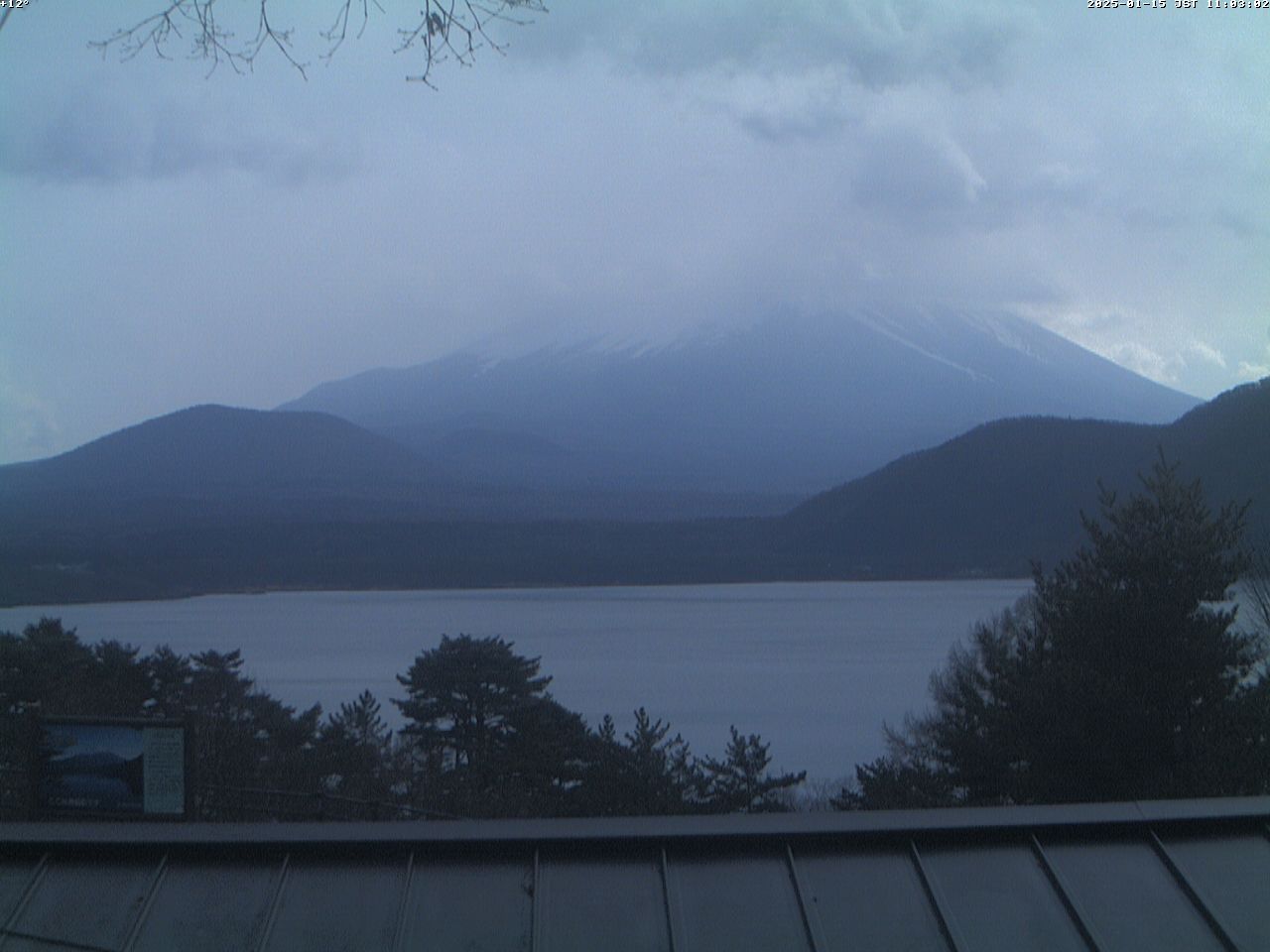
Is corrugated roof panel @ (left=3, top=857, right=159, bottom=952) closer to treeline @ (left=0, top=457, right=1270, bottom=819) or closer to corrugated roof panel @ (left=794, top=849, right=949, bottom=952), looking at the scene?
corrugated roof panel @ (left=794, top=849, right=949, bottom=952)

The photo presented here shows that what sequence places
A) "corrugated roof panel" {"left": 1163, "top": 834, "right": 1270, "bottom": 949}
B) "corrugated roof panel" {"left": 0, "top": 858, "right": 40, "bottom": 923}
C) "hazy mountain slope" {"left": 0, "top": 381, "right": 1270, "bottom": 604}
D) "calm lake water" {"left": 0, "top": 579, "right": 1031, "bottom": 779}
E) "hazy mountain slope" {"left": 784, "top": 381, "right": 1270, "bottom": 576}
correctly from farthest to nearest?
"hazy mountain slope" {"left": 0, "top": 381, "right": 1270, "bottom": 604} < "hazy mountain slope" {"left": 784, "top": 381, "right": 1270, "bottom": 576} < "calm lake water" {"left": 0, "top": 579, "right": 1031, "bottom": 779} < "corrugated roof panel" {"left": 0, "top": 858, "right": 40, "bottom": 923} < "corrugated roof panel" {"left": 1163, "top": 834, "right": 1270, "bottom": 949}

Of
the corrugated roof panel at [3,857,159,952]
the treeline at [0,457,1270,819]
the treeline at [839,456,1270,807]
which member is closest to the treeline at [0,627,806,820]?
the treeline at [0,457,1270,819]

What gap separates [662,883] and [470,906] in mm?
597

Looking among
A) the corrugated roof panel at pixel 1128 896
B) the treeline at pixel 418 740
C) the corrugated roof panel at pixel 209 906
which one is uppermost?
the corrugated roof panel at pixel 209 906

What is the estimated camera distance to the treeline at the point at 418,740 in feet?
48.3

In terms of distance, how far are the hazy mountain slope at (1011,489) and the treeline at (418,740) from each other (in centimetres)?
905

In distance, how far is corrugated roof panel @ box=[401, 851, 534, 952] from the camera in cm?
348

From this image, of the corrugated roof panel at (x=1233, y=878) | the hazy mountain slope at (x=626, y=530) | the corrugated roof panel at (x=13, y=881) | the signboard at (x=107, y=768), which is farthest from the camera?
the hazy mountain slope at (x=626, y=530)

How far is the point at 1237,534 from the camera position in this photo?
14.0m

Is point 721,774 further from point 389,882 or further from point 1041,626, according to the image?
point 389,882

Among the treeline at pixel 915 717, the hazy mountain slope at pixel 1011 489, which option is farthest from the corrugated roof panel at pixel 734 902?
the hazy mountain slope at pixel 1011 489

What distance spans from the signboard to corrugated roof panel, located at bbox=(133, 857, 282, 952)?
139 inches

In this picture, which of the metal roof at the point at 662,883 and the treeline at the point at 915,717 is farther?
the treeline at the point at 915,717

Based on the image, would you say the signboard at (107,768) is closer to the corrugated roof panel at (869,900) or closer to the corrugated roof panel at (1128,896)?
the corrugated roof panel at (869,900)
